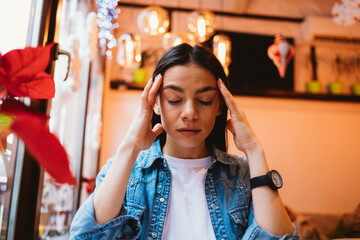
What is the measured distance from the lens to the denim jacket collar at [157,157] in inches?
40.1

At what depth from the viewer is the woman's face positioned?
3.05 feet

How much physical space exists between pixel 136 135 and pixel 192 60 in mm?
319

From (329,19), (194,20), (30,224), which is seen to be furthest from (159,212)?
(329,19)

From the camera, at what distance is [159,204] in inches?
37.3

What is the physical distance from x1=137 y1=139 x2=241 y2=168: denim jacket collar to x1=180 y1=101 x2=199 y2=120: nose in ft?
0.66

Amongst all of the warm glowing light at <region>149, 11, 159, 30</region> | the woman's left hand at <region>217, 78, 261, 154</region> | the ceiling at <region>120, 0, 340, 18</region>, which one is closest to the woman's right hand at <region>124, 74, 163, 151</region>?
the woman's left hand at <region>217, 78, 261, 154</region>

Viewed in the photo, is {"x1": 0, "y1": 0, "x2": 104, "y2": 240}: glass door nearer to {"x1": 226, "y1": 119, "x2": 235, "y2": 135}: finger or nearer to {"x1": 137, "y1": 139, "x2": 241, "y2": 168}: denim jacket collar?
{"x1": 137, "y1": 139, "x2": 241, "y2": 168}: denim jacket collar

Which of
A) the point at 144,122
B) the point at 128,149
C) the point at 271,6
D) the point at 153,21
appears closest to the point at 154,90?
the point at 144,122

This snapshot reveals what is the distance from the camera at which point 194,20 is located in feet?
9.81

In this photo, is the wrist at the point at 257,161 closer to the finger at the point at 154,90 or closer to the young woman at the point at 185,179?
the young woman at the point at 185,179

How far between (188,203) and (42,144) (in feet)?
2.43

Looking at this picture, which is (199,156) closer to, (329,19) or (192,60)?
(192,60)

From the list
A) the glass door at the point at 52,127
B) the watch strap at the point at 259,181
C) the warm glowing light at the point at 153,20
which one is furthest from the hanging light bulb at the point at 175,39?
the watch strap at the point at 259,181

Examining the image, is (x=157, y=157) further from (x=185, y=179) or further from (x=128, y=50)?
(x=128, y=50)
